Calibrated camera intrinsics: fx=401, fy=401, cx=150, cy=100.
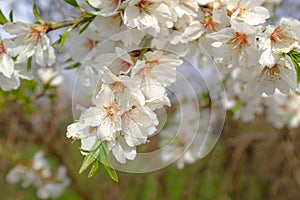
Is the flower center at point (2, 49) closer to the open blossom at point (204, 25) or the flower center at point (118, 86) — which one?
the flower center at point (118, 86)

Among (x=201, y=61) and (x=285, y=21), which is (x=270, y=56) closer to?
(x=285, y=21)

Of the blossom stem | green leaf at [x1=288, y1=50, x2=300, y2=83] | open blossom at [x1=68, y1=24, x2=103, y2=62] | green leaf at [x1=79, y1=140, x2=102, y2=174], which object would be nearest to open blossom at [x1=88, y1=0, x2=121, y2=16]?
the blossom stem

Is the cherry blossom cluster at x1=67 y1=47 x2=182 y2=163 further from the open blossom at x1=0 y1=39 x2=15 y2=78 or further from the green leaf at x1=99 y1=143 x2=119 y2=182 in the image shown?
the open blossom at x1=0 y1=39 x2=15 y2=78

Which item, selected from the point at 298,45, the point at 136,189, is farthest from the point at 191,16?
the point at 136,189

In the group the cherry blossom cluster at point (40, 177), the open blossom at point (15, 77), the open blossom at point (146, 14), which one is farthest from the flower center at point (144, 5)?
the cherry blossom cluster at point (40, 177)

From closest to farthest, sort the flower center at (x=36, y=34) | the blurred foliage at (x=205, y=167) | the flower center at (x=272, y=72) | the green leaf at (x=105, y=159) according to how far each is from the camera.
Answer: the green leaf at (x=105, y=159) → the flower center at (x=272, y=72) → the flower center at (x=36, y=34) → the blurred foliage at (x=205, y=167)
